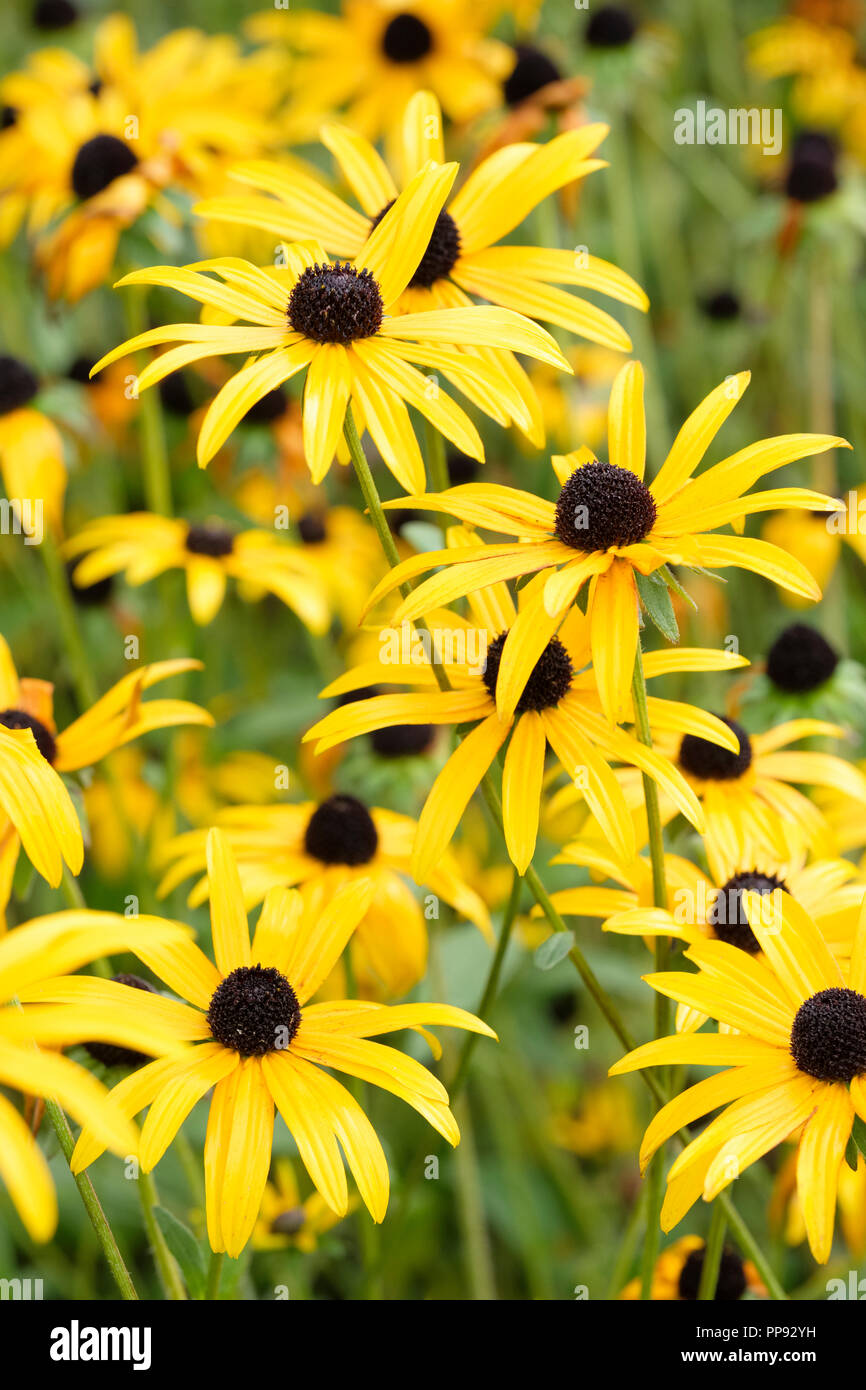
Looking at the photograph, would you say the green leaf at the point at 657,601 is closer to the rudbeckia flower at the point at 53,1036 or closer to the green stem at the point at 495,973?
the green stem at the point at 495,973

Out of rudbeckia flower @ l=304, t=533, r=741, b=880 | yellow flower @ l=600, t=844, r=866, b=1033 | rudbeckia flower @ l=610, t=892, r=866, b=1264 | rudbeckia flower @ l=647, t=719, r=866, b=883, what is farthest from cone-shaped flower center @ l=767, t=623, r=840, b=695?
rudbeckia flower @ l=610, t=892, r=866, b=1264

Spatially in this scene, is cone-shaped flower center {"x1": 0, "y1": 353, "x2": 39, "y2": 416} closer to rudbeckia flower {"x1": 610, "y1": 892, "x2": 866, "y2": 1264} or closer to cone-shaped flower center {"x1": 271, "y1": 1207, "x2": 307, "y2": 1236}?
cone-shaped flower center {"x1": 271, "y1": 1207, "x2": 307, "y2": 1236}

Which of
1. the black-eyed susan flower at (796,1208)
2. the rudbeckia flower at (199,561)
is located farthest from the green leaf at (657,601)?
the rudbeckia flower at (199,561)

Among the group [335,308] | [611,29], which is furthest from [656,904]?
[611,29]

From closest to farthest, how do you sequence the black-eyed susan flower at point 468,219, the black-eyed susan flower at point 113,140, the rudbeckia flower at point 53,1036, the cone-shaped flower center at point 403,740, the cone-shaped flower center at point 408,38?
1. the rudbeckia flower at point 53,1036
2. the black-eyed susan flower at point 468,219
3. the cone-shaped flower center at point 403,740
4. the black-eyed susan flower at point 113,140
5. the cone-shaped flower center at point 408,38

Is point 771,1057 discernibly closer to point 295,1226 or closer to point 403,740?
point 295,1226
